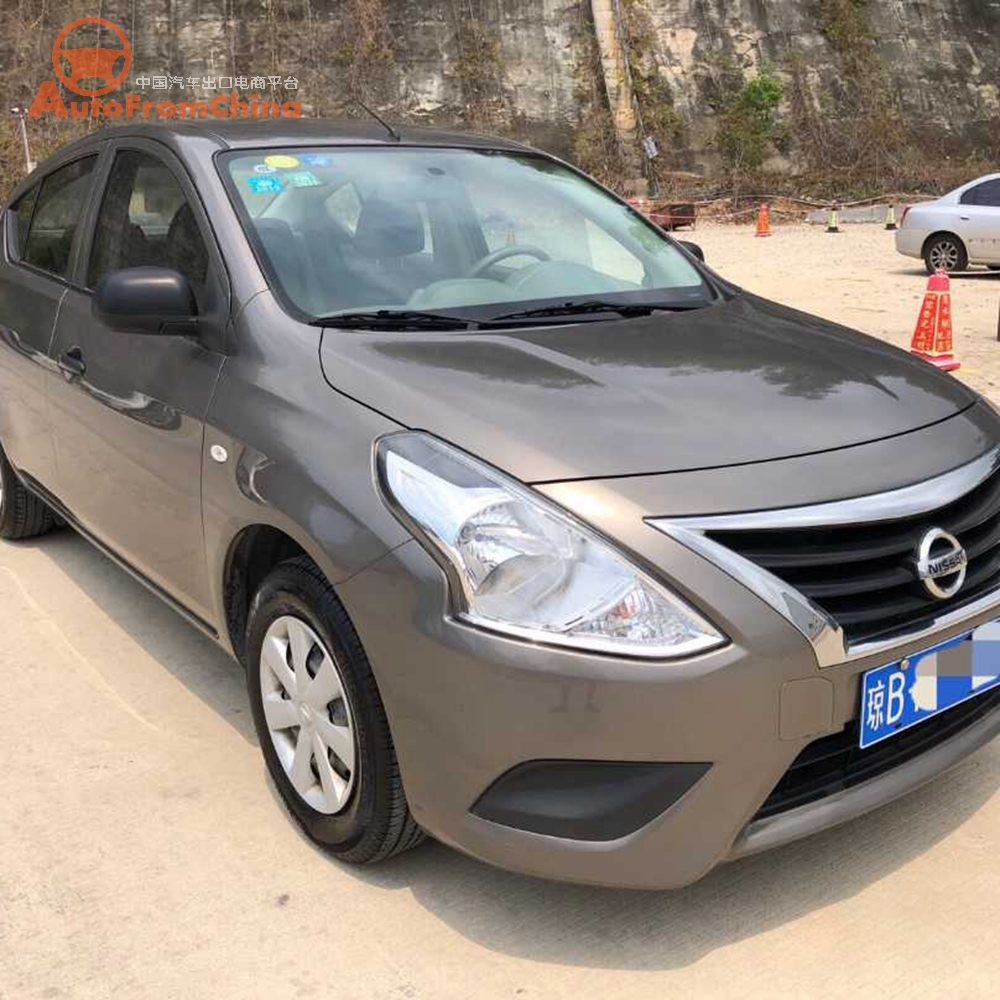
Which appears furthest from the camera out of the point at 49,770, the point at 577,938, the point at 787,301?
the point at 787,301

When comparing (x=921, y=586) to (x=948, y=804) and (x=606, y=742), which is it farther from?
(x=948, y=804)

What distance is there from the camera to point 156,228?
327 cm

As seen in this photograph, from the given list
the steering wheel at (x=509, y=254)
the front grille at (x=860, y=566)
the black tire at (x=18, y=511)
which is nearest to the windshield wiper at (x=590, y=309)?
the steering wheel at (x=509, y=254)

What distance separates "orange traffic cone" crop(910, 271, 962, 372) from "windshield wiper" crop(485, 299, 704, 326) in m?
6.06

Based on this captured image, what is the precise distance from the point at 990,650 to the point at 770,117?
33088 mm

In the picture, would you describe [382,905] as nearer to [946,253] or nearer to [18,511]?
[18,511]

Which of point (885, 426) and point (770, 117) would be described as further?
point (770, 117)

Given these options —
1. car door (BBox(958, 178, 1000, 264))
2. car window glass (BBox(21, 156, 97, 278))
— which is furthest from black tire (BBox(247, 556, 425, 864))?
car door (BBox(958, 178, 1000, 264))

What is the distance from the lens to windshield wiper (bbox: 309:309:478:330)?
108 inches

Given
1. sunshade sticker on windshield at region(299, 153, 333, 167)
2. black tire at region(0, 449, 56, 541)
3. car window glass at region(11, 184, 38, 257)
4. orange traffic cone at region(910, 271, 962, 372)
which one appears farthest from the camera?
orange traffic cone at region(910, 271, 962, 372)

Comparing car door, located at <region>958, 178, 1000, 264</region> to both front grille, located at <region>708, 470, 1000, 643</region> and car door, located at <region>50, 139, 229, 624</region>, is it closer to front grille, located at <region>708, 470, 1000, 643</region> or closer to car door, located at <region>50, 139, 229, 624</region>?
car door, located at <region>50, 139, 229, 624</region>

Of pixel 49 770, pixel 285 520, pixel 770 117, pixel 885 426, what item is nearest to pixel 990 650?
pixel 885 426

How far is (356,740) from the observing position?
2.35 metres

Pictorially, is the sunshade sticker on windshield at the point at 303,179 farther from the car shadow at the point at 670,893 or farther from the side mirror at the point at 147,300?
the car shadow at the point at 670,893
